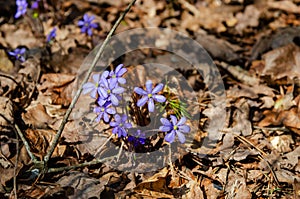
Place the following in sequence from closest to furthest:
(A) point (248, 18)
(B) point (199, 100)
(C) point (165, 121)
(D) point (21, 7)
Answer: (C) point (165, 121) < (B) point (199, 100) < (D) point (21, 7) < (A) point (248, 18)

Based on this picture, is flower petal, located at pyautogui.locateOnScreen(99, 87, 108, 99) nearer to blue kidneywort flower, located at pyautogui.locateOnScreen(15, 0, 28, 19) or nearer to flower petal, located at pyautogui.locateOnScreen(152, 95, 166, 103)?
flower petal, located at pyautogui.locateOnScreen(152, 95, 166, 103)

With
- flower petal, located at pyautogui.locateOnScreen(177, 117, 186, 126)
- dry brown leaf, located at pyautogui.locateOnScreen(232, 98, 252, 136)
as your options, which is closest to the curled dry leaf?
flower petal, located at pyautogui.locateOnScreen(177, 117, 186, 126)

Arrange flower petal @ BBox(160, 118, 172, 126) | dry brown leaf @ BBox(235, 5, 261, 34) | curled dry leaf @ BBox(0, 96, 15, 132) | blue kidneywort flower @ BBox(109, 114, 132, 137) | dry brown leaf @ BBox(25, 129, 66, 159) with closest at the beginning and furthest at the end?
flower petal @ BBox(160, 118, 172, 126), blue kidneywort flower @ BBox(109, 114, 132, 137), dry brown leaf @ BBox(25, 129, 66, 159), curled dry leaf @ BBox(0, 96, 15, 132), dry brown leaf @ BBox(235, 5, 261, 34)

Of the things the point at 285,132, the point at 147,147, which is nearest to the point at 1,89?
the point at 147,147

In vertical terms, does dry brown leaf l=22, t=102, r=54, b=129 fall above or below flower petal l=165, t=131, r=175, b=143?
above

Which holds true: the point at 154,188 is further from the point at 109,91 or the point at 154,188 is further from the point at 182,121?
the point at 109,91

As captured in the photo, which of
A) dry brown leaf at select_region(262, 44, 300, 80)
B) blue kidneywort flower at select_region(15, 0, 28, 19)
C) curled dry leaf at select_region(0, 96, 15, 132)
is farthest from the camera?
blue kidneywort flower at select_region(15, 0, 28, 19)

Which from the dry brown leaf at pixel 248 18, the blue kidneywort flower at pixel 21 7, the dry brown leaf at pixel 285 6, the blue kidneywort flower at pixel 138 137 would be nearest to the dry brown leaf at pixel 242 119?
the blue kidneywort flower at pixel 138 137

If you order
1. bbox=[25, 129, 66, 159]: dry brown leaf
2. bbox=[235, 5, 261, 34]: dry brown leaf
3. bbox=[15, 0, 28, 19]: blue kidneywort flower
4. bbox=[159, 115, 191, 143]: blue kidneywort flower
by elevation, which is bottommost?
bbox=[25, 129, 66, 159]: dry brown leaf

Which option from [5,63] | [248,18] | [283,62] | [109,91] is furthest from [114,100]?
[248,18]
